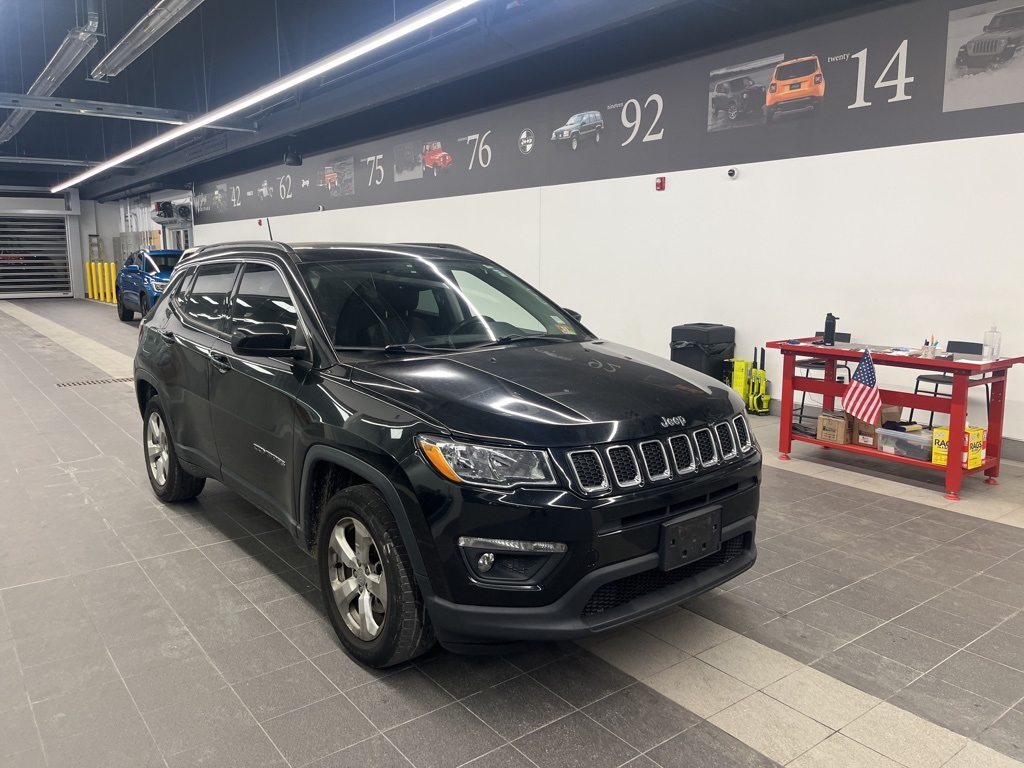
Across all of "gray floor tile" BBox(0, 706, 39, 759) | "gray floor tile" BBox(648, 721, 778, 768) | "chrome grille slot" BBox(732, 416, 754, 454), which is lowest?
"gray floor tile" BBox(648, 721, 778, 768)

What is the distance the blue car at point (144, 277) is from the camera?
14390mm

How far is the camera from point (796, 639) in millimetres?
2852

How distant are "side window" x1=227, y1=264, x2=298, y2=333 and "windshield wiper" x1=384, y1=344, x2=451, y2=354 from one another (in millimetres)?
447

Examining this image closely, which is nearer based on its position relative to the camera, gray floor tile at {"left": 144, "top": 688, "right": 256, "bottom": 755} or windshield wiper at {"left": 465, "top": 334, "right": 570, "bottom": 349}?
gray floor tile at {"left": 144, "top": 688, "right": 256, "bottom": 755}

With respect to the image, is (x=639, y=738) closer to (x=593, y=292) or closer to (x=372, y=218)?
(x=593, y=292)

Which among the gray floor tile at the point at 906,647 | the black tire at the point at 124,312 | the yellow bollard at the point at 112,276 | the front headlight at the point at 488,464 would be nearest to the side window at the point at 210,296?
the front headlight at the point at 488,464

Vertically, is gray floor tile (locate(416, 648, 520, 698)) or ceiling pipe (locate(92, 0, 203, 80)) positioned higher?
ceiling pipe (locate(92, 0, 203, 80))

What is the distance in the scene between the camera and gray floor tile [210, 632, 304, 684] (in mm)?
2596

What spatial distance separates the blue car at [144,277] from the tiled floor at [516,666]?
442 inches

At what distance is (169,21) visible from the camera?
25.5 ft

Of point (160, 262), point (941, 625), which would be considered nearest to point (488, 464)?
point (941, 625)

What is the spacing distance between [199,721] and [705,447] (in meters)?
1.89

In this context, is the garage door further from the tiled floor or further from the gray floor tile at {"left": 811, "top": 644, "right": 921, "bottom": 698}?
the gray floor tile at {"left": 811, "top": 644, "right": 921, "bottom": 698}

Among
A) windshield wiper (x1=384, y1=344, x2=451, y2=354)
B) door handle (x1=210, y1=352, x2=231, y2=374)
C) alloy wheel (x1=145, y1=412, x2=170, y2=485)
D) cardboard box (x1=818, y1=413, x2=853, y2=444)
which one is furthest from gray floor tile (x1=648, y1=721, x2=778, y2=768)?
cardboard box (x1=818, y1=413, x2=853, y2=444)
